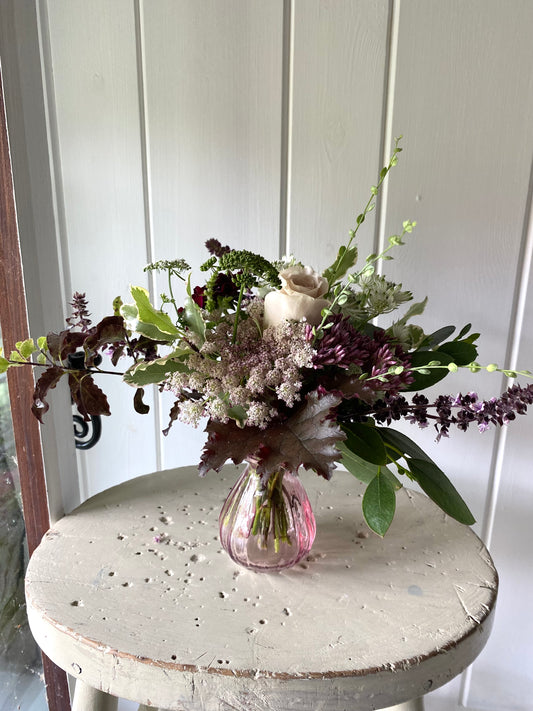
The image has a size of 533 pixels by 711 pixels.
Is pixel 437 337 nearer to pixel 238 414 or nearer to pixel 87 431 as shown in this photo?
pixel 238 414

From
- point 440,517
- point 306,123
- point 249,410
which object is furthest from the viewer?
point 306,123

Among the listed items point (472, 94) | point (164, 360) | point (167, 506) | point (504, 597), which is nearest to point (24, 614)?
point (167, 506)

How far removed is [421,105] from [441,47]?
0.25ft

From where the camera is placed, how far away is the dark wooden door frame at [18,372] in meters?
0.70

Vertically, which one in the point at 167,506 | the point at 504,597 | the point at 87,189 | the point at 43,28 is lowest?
the point at 504,597

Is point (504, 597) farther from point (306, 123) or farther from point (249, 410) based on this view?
point (306, 123)

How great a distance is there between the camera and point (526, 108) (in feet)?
2.58

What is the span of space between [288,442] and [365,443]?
0.30 feet

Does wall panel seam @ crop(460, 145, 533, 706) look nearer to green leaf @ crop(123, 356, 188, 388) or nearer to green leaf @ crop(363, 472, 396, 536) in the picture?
green leaf @ crop(363, 472, 396, 536)

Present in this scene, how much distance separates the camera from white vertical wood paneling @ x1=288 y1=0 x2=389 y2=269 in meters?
0.80

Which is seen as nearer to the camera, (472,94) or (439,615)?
(439,615)

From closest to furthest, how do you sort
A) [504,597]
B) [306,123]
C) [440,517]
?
1. [440,517]
2. [306,123]
3. [504,597]

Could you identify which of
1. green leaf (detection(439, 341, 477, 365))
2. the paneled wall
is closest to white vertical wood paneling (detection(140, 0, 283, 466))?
the paneled wall

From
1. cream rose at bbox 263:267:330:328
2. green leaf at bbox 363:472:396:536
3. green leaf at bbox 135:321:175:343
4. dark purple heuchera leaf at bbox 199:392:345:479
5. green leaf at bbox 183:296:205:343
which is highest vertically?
cream rose at bbox 263:267:330:328
